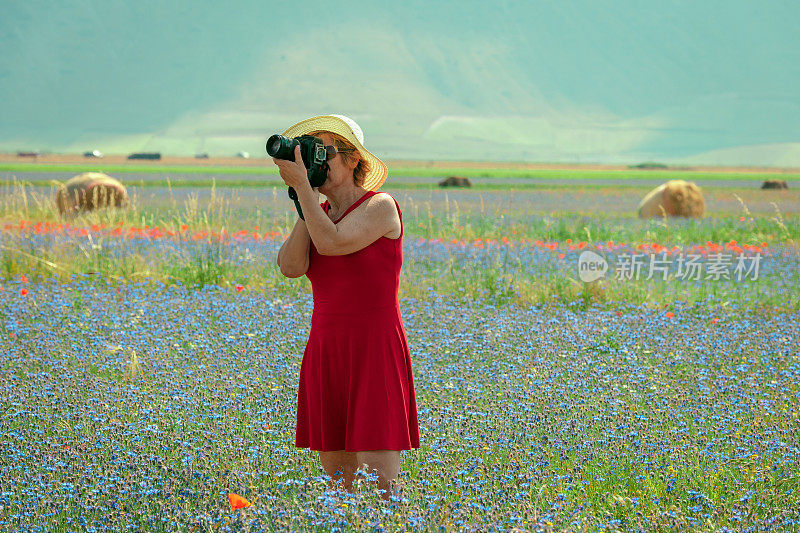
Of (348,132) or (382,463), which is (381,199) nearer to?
(348,132)

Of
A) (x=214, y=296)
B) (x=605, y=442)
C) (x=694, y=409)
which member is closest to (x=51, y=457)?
(x=605, y=442)

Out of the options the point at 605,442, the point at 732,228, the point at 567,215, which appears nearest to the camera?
the point at 605,442

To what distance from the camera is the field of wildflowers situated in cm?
347

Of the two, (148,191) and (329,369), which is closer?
(329,369)

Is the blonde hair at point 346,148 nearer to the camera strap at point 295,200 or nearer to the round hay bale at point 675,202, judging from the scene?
the camera strap at point 295,200

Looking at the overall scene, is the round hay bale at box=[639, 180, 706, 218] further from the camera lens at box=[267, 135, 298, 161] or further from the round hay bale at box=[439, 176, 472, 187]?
the camera lens at box=[267, 135, 298, 161]

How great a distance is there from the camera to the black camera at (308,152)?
3230 millimetres

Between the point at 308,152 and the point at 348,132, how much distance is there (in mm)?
239

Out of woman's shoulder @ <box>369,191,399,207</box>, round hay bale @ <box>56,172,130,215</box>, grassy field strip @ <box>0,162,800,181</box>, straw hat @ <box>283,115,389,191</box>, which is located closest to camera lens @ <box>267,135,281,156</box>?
straw hat @ <box>283,115,389,191</box>

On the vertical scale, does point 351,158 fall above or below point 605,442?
above

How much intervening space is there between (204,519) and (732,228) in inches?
593

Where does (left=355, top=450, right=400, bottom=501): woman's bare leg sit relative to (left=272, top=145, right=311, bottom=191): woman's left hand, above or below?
below

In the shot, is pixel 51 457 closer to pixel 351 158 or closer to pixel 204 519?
pixel 204 519

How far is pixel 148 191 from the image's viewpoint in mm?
26875
